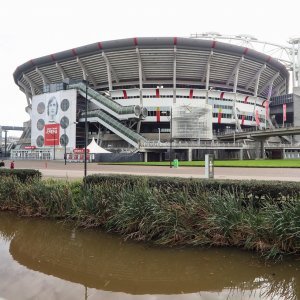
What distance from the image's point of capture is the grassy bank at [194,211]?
24.0 ft

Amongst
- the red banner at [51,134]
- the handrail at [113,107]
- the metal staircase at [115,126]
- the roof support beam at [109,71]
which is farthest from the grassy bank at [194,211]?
the red banner at [51,134]

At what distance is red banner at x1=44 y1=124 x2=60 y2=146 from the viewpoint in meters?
80.3

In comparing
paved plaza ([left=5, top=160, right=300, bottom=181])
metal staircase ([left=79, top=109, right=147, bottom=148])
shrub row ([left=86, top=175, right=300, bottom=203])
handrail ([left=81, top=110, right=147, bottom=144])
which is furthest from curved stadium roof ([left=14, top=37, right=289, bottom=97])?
shrub row ([left=86, top=175, right=300, bottom=203])

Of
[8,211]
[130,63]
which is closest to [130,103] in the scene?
[130,63]

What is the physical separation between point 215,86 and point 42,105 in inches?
1906

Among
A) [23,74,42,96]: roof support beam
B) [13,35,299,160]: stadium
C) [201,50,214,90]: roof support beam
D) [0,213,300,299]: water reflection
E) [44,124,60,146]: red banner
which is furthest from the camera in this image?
[23,74,42,96]: roof support beam

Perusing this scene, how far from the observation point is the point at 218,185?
922 centimetres

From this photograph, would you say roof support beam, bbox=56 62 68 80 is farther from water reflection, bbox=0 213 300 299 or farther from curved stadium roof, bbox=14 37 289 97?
water reflection, bbox=0 213 300 299

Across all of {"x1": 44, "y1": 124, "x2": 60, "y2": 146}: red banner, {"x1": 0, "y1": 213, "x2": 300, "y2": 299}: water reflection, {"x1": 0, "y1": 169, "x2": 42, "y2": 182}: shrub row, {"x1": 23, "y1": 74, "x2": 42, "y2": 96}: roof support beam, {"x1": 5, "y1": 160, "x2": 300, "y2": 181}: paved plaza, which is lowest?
{"x1": 0, "y1": 213, "x2": 300, "y2": 299}: water reflection

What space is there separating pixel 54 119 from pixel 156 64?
30245 millimetres

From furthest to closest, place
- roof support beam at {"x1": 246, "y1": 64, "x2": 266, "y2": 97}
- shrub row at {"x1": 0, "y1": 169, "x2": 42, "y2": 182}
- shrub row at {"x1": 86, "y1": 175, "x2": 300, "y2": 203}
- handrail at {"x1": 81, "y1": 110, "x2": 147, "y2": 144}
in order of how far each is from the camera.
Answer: roof support beam at {"x1": 246, "y1": 64, "x2": 266, "y2": 97}, handrail at {"x1": 81, "y1": 110, "x2": 147, "y2": 144}, shrub row at {"x1": 0, "y1": 169, "x2": 42, "y2": 182}, shrub row at {"x1": 86, "y1": 175, "x2": 300, "y2": 203}

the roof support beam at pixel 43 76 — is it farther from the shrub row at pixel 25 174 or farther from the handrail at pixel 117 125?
the shrub row at pixel 25 174

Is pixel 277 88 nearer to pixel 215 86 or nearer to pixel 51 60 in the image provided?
pixel 215 86

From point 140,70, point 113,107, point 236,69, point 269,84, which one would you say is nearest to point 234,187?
point 113,107
